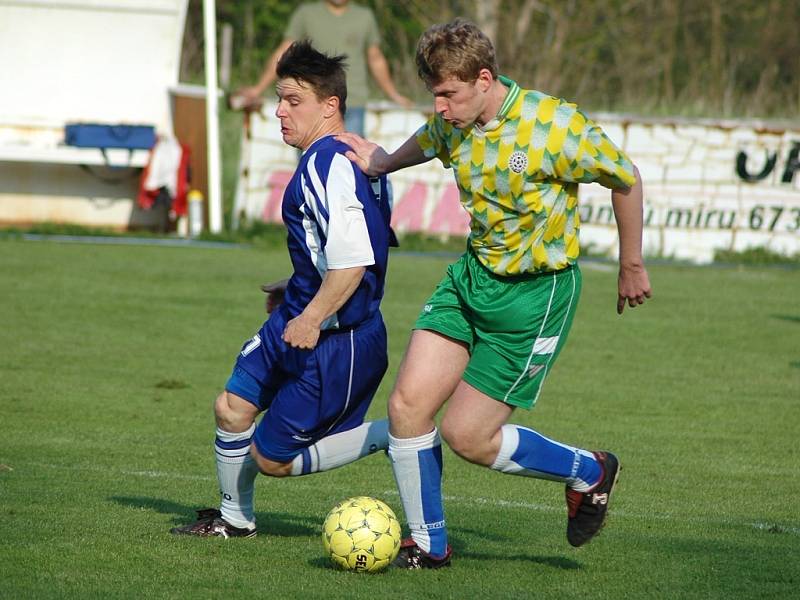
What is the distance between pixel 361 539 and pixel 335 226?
115 centimetres

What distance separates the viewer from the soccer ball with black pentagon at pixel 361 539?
5.13m

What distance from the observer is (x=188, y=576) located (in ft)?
16.4

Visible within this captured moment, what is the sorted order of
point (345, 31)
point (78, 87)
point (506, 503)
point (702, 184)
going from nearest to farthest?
point (506, 503)
point (345, 31)
point (702, 184)
point (78, 87)

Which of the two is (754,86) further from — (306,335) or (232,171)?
(306,335)

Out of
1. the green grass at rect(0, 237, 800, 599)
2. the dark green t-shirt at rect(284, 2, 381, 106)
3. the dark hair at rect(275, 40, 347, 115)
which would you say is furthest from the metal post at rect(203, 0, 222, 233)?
the dark hair at rect(275, 40, 347, 115)

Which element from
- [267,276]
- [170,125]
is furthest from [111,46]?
[267,276]

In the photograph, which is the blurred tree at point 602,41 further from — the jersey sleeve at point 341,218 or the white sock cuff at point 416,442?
the white sock cuff at point 416,442

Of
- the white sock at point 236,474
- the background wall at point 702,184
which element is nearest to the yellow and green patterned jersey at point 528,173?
the white sock at point 236,474

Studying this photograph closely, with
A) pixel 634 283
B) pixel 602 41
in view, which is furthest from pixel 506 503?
pixel 602 41

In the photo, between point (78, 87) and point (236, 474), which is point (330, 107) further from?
point (78, 87)

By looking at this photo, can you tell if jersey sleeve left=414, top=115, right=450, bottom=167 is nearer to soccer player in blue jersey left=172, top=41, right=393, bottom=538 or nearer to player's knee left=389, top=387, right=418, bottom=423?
soccer player in blue jersey left=172, top=41, right=393, bottom=538

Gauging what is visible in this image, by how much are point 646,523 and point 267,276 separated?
870 cm

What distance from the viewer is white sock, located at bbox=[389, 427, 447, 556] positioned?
5199mm

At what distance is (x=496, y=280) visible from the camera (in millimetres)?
5223
